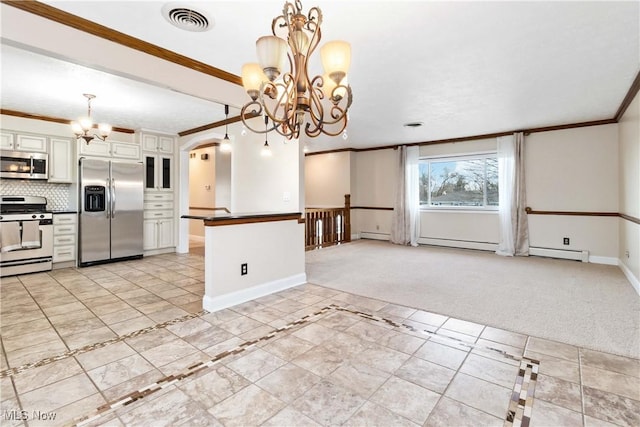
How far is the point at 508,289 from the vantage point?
12.4 ft

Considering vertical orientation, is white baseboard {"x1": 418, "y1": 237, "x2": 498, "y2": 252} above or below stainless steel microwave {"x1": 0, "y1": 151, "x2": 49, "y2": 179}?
below

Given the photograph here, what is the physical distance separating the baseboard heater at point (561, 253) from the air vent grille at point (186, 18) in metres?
6.47

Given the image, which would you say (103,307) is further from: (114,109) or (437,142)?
(437,142)

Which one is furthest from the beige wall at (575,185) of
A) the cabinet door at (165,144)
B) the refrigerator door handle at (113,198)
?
Answer: the refrigerator door handle at (113,198)

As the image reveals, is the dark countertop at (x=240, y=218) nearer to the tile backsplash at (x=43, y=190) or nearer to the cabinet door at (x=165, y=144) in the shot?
the cabinet door at (x=165, y=144)

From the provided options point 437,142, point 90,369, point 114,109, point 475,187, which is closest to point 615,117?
point 475,187

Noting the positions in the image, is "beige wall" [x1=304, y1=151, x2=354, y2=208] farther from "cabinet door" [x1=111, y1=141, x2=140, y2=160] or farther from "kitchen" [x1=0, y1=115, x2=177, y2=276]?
"cabinet door" [x1=111, y1=141, x2=140, y2=160]

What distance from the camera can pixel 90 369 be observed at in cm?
202

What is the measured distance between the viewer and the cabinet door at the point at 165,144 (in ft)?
20.0

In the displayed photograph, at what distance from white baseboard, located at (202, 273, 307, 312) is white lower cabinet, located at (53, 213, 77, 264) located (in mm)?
3413

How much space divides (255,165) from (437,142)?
4.43m

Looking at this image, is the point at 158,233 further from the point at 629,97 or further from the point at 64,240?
the point at 629,97

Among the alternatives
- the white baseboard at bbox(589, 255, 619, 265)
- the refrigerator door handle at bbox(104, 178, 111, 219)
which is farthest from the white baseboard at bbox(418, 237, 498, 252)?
the refrigerator door handle at bbox(104, 178, 111, 219)

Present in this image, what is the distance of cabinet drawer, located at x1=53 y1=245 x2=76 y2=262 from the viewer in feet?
16.0
